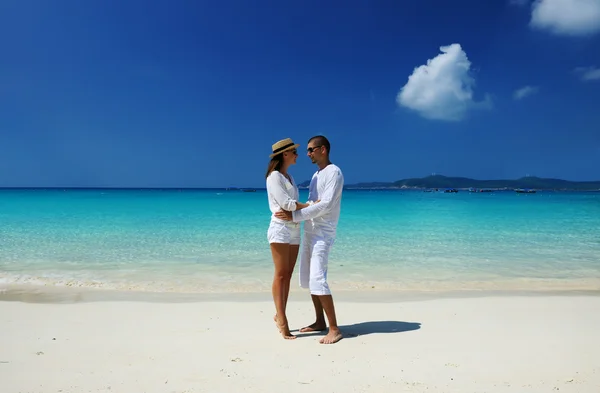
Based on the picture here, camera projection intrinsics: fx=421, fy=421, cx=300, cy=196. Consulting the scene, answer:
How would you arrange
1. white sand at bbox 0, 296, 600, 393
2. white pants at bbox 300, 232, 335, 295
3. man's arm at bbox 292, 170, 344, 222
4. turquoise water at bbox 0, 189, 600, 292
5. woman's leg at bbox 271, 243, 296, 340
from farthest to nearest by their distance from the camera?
turquoise water at bbox 0, 189, 600, 292
woman's leg at bbox 271, 243, 296, 340
white pants at bbox 300, 232, 335, 295
man's arm at bbox 292, 170, 344, 222
white sand at bbox 0, 296, 600, 393

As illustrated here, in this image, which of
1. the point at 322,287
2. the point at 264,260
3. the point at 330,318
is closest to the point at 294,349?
the point at 330,318

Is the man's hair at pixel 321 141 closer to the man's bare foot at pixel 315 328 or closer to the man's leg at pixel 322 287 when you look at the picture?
the man's leg at pixel 322 287

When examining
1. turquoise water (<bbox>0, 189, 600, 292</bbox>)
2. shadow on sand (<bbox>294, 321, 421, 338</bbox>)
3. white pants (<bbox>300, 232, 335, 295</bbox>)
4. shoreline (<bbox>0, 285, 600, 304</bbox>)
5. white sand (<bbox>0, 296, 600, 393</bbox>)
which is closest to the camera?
white sand (<bbox>0, 296, 600, 393</bbox>)

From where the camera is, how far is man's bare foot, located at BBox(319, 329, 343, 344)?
13.5 ft

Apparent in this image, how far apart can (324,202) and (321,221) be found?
257 mm

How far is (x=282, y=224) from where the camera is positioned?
4.24 metres

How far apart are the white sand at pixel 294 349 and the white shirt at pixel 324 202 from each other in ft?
3.80

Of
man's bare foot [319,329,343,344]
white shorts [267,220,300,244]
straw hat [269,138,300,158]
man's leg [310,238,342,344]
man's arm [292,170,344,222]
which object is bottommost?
man's bare foot [319,329,343,344]

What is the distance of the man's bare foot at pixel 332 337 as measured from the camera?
4.11 meters

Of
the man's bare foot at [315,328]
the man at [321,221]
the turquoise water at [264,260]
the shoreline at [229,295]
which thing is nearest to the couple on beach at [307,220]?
the man at [321,221]

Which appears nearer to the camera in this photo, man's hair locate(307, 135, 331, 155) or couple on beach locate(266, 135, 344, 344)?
couple on beach locate(266, 135, 344, 344)

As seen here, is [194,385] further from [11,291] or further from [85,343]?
[11,291]

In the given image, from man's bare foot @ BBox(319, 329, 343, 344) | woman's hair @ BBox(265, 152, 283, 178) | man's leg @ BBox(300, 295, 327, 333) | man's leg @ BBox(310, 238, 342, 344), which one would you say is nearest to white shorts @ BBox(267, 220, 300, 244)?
man's leg @ BBox(310, 238, 342, 344)

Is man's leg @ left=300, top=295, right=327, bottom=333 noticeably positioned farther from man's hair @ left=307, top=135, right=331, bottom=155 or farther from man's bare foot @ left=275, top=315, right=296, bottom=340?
man's hair @ left=307, top=135, right=331, bottom=155
